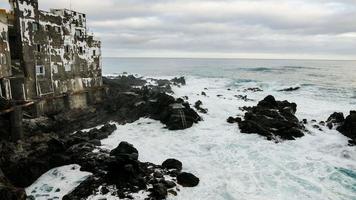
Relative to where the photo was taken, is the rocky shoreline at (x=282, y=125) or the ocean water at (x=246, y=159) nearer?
the ocean water at (x=246, y=159)

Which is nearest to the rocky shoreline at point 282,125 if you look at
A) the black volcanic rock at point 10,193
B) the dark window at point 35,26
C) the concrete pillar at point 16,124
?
the concrete pillar at point 16,124

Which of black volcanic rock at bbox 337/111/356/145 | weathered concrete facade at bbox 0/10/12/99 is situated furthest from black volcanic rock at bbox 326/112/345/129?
weathered concrete facade at bbox 0/10/12/99

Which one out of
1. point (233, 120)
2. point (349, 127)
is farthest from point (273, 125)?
point (349, 127)

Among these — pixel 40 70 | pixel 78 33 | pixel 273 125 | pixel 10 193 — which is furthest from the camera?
pixel 78 33

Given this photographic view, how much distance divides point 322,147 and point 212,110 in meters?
14.4

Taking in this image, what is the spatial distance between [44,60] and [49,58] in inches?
31.3

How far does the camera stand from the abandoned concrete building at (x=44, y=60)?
26.5 meters

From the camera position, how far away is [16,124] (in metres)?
23.5

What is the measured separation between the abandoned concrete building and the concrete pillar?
0.52 meters

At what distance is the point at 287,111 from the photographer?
101 feet

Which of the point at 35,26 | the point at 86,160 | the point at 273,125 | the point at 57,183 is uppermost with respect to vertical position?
the point at 35,26

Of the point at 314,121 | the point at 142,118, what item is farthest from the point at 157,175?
the point at 314,121

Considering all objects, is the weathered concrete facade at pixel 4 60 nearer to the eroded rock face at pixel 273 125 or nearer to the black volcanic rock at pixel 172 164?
the black volcanic rock at pixel 172 164

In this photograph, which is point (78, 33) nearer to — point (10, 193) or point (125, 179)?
point (125, 179)
